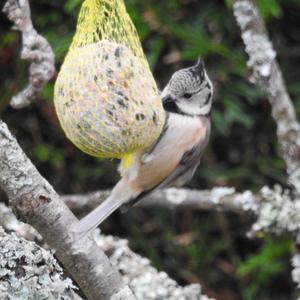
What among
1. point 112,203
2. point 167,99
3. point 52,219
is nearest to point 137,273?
point 112,203

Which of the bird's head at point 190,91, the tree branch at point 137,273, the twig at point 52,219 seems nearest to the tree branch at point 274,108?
the bird's head at point 190,91

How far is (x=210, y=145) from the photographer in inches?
128

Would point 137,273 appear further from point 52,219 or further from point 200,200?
point 52,219

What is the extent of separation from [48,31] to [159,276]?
1177 mm

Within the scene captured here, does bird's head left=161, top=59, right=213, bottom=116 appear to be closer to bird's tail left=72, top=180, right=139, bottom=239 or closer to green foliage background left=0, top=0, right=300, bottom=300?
bird's tail left=72, top=180, right=139, bottom=239

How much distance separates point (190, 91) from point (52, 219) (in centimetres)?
81

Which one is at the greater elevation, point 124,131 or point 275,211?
point 124,131

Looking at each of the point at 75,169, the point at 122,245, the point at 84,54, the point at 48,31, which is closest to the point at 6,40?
the point at 48,31

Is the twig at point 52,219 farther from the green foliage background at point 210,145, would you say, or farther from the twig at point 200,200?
the green foliage background at point 210,145

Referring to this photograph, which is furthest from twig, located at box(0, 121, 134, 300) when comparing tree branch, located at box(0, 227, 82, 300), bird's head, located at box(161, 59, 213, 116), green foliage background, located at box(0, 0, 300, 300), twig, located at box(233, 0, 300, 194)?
green foliage background, located at box(0, 0, 300, 300)

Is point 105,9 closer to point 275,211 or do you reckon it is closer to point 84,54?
point 84,54

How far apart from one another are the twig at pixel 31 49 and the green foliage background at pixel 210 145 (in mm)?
773

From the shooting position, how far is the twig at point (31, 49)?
6.45 feet

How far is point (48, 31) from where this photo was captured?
3.02 metres
